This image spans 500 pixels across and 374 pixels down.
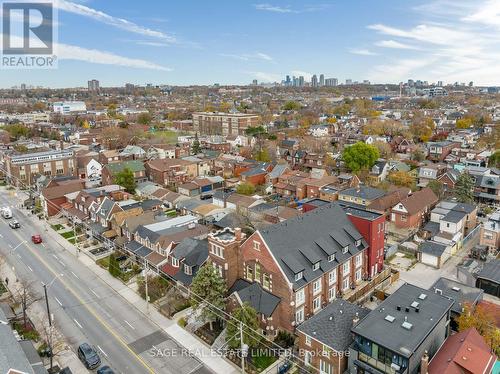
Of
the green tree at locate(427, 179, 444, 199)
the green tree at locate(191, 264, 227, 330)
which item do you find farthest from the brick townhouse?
the green tree at locate(427, 179, 444, 199)

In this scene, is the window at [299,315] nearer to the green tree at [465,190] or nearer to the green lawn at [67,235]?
the green lawn at [67,235]

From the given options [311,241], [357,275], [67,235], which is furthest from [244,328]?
[67,235]

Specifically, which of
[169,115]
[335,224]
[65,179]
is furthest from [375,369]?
[169,115]

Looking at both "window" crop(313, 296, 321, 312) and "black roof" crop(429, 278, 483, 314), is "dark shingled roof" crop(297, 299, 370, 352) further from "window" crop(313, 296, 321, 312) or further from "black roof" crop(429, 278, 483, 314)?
"black roof" crop(429, 278, 483, 314)

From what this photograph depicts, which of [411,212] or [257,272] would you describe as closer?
[257,272]

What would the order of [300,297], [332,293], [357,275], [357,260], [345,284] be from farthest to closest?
[357,275] → [357,260] → [345,284] → [332,293] → [300,297]

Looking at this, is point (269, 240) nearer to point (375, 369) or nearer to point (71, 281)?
point (375, 369)

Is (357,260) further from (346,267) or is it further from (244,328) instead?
(244,328)
